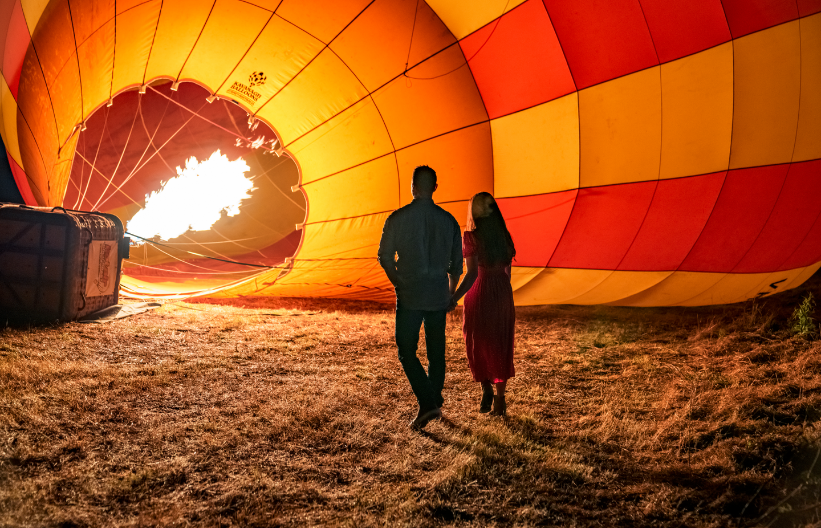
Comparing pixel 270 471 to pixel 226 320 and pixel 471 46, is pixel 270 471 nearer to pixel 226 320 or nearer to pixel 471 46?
pixel 226 320

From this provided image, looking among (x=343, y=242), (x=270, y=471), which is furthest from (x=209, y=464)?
(x=343, y=242)

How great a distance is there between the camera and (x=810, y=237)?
5.20 m

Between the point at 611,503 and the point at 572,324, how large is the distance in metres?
3.73

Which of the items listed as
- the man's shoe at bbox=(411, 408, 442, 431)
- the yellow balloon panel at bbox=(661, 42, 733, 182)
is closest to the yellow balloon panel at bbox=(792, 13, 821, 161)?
the yellow balloon panel at bbox=(661, 42, 733, 182)


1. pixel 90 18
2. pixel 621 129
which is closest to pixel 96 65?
pixel 90 18

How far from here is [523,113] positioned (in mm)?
5164

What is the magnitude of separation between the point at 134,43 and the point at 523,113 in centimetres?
406

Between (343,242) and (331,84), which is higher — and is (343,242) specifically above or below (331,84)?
below

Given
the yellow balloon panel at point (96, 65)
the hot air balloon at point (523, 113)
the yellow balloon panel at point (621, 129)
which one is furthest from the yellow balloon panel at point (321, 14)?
the yellow balloon panel at point (621, 129)

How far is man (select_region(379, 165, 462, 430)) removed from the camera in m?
2.84

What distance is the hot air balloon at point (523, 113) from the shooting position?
4.68 metres

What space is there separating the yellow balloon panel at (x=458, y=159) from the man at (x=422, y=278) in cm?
258

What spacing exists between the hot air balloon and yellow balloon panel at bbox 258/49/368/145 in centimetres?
2

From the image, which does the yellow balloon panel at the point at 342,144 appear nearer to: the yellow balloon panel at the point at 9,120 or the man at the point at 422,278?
the yellow balloon panel at the point at 9,120
